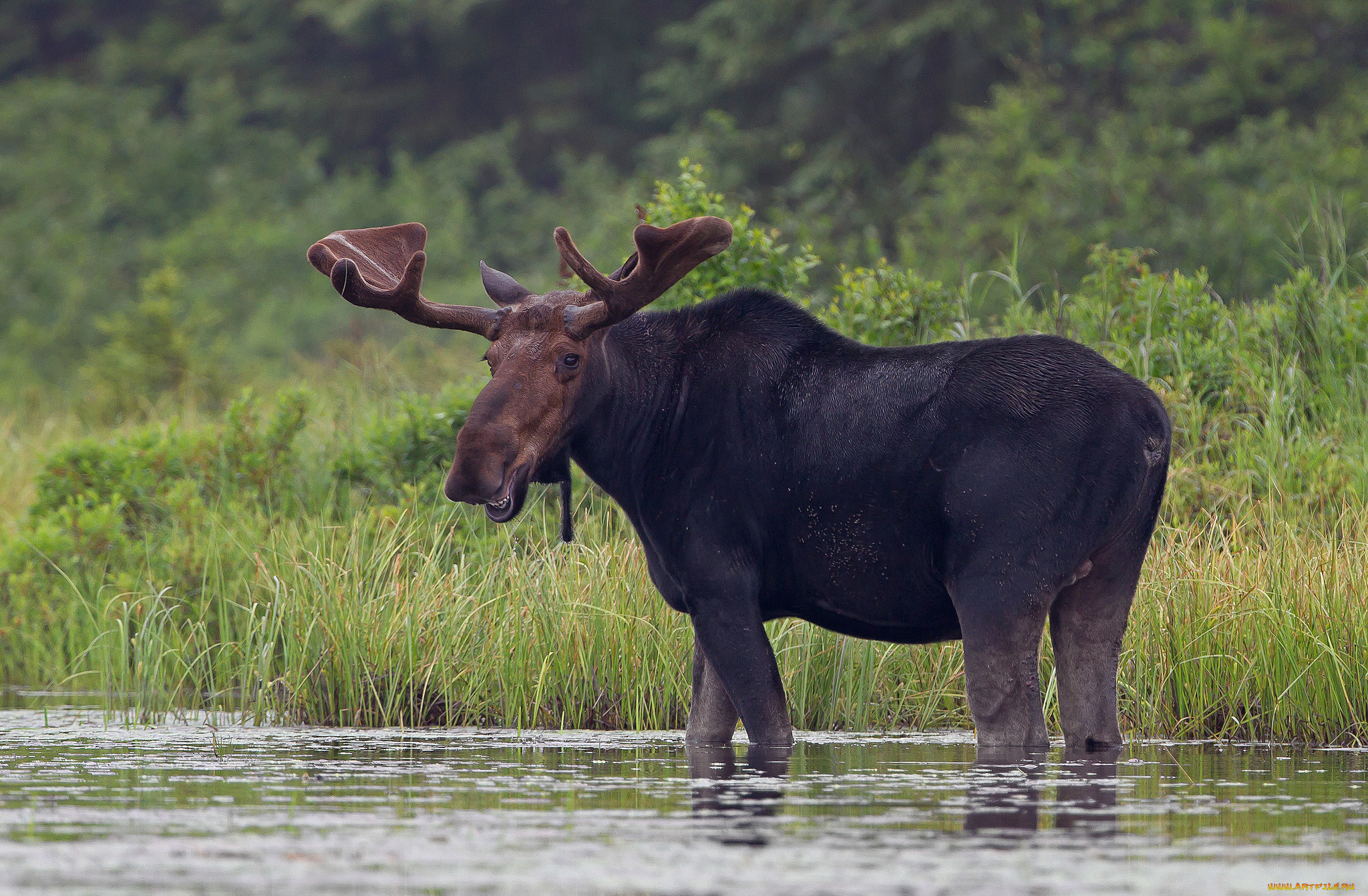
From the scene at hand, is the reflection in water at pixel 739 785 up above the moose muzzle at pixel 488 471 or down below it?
below

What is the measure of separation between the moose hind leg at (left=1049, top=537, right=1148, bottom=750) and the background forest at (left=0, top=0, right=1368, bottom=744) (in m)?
1.43

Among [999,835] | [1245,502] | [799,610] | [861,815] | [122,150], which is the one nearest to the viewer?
[999,835]

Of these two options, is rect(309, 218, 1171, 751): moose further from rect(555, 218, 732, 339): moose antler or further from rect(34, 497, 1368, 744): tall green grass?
rect(34, 497, 1368, 744): tall green grass

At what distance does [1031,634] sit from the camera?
23.3 feet

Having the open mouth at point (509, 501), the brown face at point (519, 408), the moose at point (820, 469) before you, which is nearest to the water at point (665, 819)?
the moose at point (820, 469)

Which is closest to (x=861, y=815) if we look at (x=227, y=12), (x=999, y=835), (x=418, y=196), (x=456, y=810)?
(x=999, y=835)

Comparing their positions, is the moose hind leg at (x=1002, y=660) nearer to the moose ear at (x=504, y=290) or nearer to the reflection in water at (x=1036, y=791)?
the reflection in water at (x=1036, y=791)

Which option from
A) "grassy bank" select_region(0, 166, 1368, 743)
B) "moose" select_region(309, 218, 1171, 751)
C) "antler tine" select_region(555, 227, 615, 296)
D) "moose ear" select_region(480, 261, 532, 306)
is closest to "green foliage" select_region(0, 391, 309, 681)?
"grassy bank" select_region(0, 166, 1368, 743)

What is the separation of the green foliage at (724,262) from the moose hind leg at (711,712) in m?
3.69

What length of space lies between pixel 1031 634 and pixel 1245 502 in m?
3.71

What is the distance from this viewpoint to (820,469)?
7473 mm

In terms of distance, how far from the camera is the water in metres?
4.83

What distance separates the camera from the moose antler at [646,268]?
763 cm

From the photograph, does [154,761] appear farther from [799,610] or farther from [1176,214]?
[1176,214]
